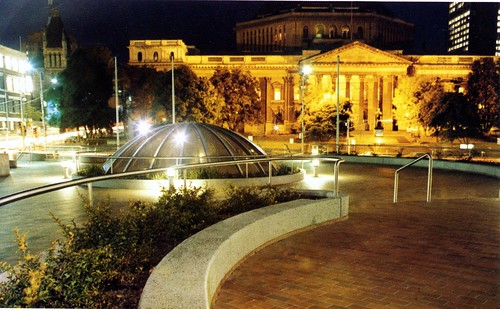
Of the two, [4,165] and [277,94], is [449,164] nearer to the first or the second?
[4,165]

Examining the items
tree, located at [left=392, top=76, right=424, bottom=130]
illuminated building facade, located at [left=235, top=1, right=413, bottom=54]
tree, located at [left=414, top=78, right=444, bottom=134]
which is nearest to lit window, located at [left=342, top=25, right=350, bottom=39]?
illuminated building facade, located at [left=235, top=1, right=413, bottom=54]

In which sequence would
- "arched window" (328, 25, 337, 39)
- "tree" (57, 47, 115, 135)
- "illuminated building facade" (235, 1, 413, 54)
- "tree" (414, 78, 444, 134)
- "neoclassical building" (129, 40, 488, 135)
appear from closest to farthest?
"tree" (57, 47, 115, 135)
"tree" (414, 78, 444, 134)
"neoclassical building" (129, 40, 488, 135)
"illuminated building facade" (235, 1, 413, 54)
"arched window" (328, 25, 337, 39)

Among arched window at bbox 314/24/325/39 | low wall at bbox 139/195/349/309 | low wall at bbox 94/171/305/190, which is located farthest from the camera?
arched window at bbox 314/24/325/39

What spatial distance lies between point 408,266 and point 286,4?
10879 cm

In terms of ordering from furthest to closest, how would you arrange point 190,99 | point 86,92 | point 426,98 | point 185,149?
point 426,98
point 190,99
point 86,92
point 185,149

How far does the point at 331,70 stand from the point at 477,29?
9149cm

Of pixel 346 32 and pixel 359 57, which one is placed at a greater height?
pixel 346 32

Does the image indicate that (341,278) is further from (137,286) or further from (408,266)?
(137,286)

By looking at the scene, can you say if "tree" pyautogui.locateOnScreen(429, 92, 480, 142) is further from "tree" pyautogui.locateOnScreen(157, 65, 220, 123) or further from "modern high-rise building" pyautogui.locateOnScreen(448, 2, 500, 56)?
"modern high-rise building" pyautogui.locateOnScreen(448, 2, 500, 56)

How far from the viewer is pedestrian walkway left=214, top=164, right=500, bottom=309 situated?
5113mm

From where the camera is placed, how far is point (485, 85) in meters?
71.2

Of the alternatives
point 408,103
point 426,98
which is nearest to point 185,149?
point 426,98

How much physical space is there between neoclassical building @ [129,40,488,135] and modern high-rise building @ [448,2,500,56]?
64.6 meters

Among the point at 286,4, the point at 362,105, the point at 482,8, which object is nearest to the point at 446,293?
the point at 362,105
